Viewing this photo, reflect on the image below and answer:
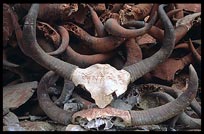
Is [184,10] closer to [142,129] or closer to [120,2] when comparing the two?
[120,2]

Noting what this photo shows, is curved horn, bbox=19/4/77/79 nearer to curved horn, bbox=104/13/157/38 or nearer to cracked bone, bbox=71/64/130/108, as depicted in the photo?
cracked bone, bbox=71/64/130/108

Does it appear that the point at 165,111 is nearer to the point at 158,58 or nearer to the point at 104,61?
the point at 158,58

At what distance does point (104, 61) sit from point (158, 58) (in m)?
0.37

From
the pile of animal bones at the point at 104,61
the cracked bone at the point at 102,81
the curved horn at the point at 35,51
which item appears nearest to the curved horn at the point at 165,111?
the pile of animal bones at the point at 104,61

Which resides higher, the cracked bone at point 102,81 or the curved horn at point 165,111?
the cracked bone at point 102,81

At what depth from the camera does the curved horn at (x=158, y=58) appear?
2566mm

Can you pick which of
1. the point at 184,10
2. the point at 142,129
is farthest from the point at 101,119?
the point at 184,10

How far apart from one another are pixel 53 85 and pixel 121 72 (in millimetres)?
471

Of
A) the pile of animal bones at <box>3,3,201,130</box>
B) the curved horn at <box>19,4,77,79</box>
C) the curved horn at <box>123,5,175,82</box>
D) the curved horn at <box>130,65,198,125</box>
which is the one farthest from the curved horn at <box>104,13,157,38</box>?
the curved horn at <box>130,65,198,125</box>

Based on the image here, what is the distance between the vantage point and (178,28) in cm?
295

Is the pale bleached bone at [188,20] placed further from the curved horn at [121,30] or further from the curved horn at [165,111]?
the curved horn at [165,111]

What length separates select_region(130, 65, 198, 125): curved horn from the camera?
240 centimetres

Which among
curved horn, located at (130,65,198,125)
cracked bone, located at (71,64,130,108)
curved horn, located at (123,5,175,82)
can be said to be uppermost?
curved horn, located at (123,5,175,82)

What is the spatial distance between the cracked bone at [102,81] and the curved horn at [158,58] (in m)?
0.05
